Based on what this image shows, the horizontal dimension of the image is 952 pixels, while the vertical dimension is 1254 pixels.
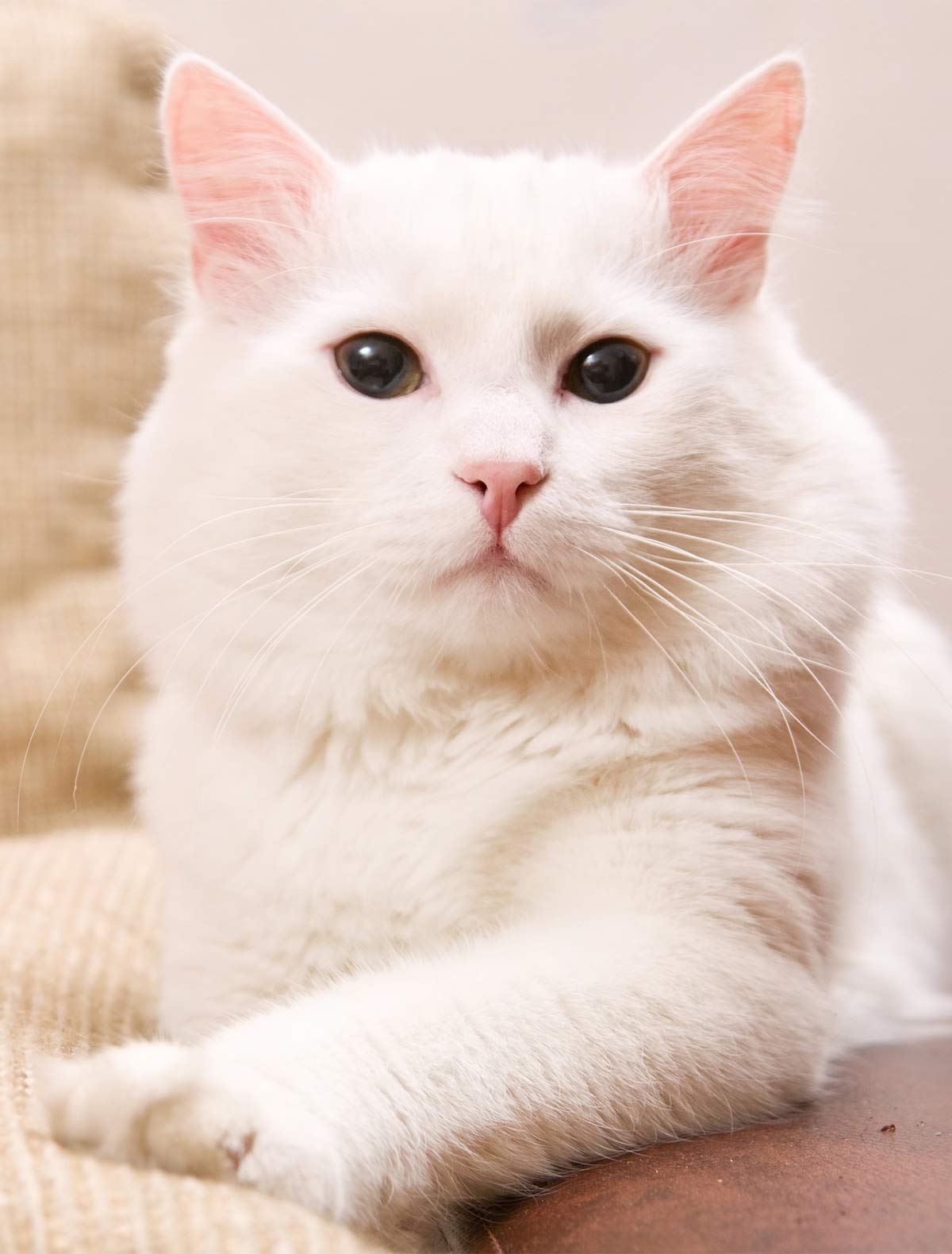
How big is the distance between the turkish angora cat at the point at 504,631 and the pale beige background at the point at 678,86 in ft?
3.22

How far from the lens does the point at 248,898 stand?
1106 millimetres

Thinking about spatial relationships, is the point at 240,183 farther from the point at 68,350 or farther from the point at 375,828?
the point at 68,350

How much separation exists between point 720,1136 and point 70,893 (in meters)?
0.98

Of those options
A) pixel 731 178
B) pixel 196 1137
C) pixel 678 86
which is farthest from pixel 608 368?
pixel 678 86

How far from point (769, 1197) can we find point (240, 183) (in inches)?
40.8

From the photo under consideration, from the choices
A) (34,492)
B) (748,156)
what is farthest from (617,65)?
(34,492)

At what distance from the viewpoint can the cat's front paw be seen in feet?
2.40

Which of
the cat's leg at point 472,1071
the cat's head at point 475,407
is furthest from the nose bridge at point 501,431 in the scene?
the cat's leg at point 472,1071

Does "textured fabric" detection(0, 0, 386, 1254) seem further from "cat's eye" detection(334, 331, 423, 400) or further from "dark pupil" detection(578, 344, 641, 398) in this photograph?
"dark pupil" detection(578, 344, 641, 398)

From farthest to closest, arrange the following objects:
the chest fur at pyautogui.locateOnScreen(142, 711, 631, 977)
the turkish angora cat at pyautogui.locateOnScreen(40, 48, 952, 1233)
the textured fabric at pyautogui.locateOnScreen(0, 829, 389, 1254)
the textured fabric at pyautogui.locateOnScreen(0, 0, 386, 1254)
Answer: the textured fabric at pyautogui.locateOnScreen(0, 0, 386, 1254)
the chest fur at pyautogui.locateOnScreen(142, 711, 631, 977)
the turkish angora cat at pyautogui.locateOnScreen(40, 48, 952, 1233)
the textured fabric at pyautogui.locateOnScreen(0, 829, 389, 1254)

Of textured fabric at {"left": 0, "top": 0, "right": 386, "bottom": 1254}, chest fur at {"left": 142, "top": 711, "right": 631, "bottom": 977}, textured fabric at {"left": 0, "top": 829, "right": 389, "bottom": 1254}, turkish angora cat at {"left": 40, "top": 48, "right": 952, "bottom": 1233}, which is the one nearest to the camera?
textured fabric at {"left": 0, "top": 829, "right": 389, "bottom": 1254}

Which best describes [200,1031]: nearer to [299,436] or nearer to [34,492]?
[299,436]

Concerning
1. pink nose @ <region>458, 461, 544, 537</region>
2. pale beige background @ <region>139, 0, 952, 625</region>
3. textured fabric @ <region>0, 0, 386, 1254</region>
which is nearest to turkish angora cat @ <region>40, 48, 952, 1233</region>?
pink nose @ <region>458, 461, 544, 537</region>

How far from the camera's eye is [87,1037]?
3.77 feet
